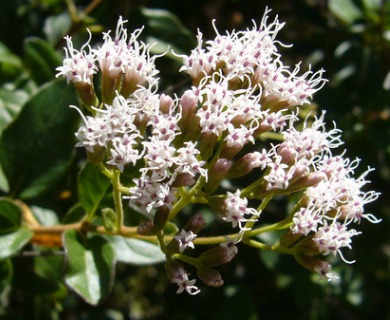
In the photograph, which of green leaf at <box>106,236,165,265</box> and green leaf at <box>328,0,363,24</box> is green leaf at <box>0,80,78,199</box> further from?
green leaf at <box>328,0,363,24</box>

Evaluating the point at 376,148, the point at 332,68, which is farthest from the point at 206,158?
the point at 332,68

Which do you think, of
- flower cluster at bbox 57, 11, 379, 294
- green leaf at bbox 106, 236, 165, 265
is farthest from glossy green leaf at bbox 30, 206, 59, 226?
flower cluster at bbox 57, 11, 379, 294

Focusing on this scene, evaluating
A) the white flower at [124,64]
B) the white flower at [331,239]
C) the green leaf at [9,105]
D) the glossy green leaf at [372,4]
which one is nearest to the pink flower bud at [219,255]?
the white flower at [331,239]

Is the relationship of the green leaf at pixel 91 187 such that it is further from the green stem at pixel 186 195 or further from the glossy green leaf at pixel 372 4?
the glossy green leaf at pixel 372 4

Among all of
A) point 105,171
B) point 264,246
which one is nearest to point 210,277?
point 264,246

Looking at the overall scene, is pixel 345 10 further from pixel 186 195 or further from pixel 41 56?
pixel 186 195

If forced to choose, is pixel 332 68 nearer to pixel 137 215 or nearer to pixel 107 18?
pixel 107 18
